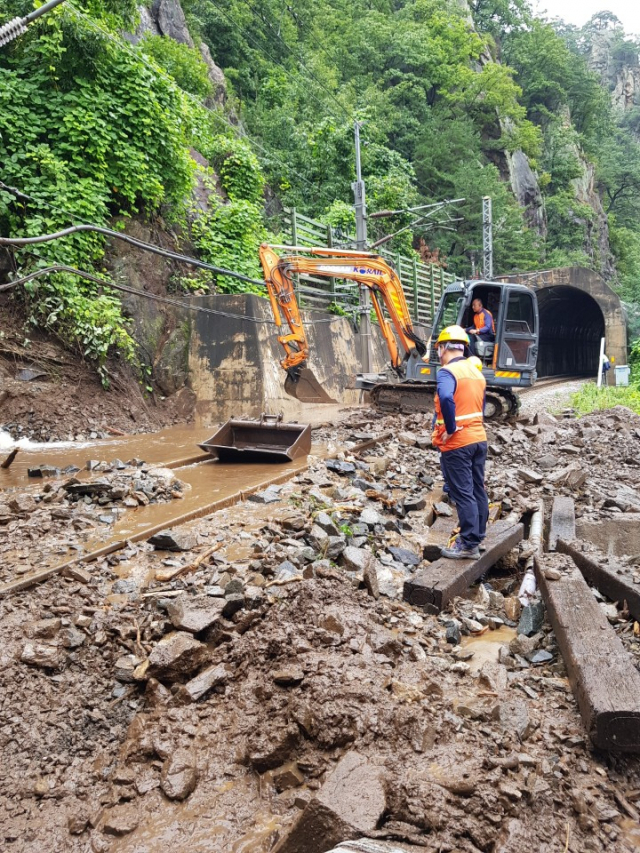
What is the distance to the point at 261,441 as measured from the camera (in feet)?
32.7

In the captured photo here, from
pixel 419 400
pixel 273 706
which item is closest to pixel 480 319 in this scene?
pixel 419 400

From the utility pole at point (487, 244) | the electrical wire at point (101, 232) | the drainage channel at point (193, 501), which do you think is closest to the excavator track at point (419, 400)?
the drainage channel at point (193, 501)

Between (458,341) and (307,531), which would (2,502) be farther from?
(458,341)

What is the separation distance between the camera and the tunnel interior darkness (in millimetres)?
35094

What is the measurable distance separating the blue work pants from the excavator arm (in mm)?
7426

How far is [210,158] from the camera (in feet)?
64.9

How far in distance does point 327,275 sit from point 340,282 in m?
9.02

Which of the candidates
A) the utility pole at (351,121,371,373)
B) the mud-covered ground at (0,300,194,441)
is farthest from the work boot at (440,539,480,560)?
the utility pole at (351,121,371,373)

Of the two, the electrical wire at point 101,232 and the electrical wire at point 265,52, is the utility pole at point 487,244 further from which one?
the electrical wire at point 101,232

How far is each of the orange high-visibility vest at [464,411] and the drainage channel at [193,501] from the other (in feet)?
9.20

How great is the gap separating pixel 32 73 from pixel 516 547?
14262 millimetres

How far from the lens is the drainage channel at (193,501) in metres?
4.90

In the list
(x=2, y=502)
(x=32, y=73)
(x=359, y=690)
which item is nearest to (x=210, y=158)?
(x=32, y=73)

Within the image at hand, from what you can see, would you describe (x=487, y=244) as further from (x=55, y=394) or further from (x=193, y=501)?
(x=193, y=501)
